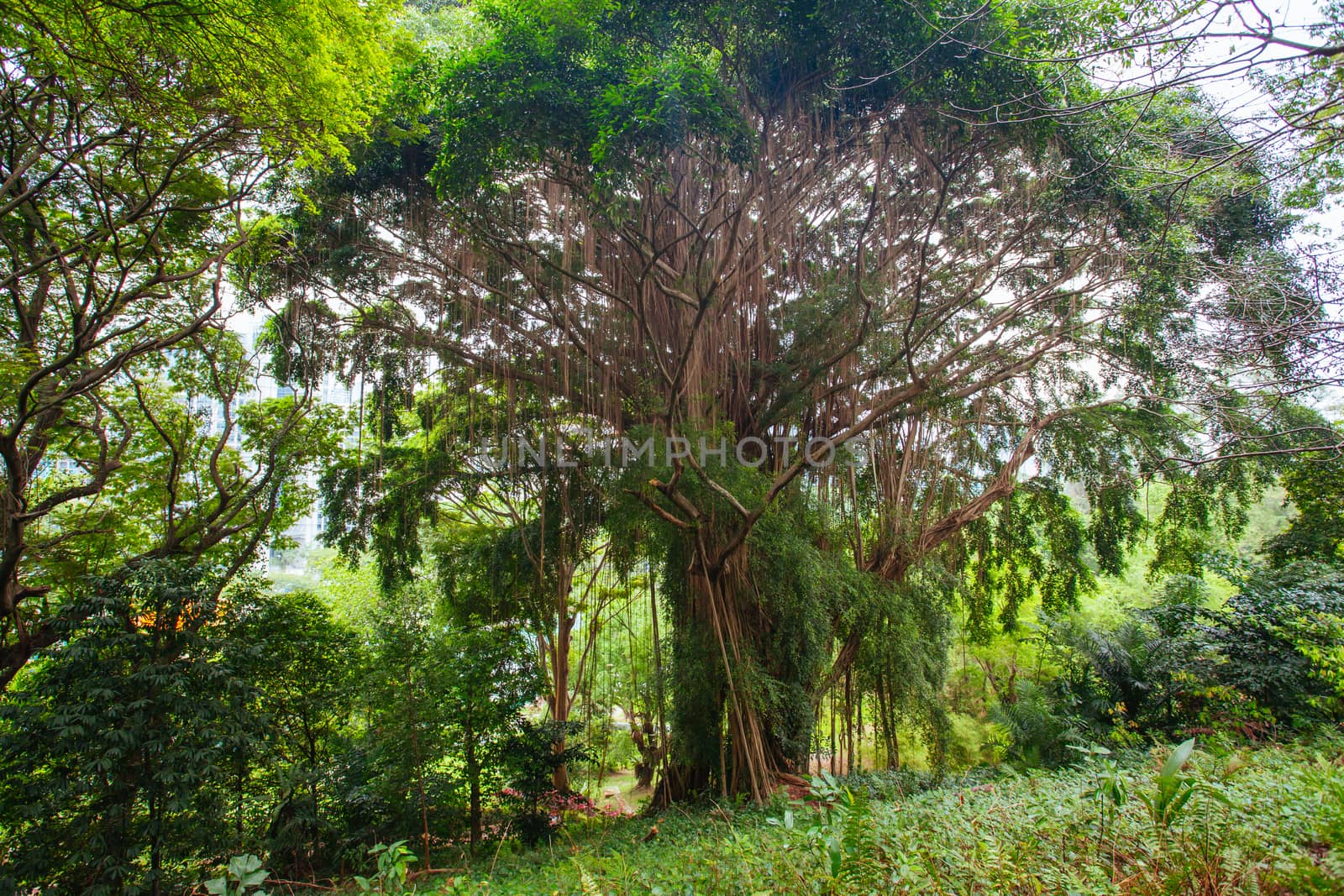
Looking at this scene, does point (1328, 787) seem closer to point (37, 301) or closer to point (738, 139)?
point (738, 139)

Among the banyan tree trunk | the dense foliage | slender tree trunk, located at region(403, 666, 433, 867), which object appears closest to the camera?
the dense foliage

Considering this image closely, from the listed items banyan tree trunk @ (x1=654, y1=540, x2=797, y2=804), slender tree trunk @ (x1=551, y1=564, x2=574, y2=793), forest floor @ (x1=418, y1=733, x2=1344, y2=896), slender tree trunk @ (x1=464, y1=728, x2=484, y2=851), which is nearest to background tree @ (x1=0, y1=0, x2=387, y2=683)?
slender tree trunk @ (x1=464, y1=728, x2=484, y2=851)

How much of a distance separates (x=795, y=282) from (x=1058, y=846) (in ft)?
14.4

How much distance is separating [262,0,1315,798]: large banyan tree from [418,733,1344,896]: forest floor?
1940 millimetres

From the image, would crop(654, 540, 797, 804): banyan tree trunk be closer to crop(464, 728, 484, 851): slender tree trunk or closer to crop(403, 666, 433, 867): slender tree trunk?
crop(464, 728, 484, 851): slender tree trunk

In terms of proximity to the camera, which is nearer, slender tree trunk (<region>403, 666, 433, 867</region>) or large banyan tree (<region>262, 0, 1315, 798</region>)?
large banyan tree (<region>262, 0, 1315, 798</region>)

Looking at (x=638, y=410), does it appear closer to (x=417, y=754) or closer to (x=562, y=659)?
(x=417, y=754)

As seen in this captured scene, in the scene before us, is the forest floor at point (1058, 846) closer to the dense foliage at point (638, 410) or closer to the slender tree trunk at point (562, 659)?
the dense foliage at point (638, 410)

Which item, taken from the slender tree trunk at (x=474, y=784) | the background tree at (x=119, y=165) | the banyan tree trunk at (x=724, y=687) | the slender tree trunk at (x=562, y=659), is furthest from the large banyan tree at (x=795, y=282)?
the slender tree trunk at (x=562, y=659)

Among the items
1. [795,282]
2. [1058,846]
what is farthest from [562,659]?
[1058,846]

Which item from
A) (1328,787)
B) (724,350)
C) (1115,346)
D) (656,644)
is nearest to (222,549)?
(656,644)

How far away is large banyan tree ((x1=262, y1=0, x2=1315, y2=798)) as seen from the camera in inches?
148

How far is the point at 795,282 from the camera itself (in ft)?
18.1

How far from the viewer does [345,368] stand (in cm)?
626
